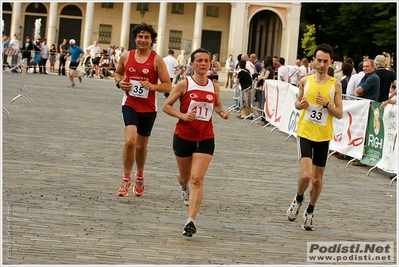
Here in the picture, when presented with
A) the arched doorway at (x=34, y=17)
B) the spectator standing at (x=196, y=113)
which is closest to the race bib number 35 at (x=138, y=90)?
the spectator standing at (x=196, y=113)

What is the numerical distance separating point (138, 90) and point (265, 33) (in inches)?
2866

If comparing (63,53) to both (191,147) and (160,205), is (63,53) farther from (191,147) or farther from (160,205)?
(191,147)

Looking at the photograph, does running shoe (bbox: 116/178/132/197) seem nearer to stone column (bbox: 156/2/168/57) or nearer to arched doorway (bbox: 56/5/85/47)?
stone column (bbox: 156/2/168/57)

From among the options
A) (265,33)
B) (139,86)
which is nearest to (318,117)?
(139,86)

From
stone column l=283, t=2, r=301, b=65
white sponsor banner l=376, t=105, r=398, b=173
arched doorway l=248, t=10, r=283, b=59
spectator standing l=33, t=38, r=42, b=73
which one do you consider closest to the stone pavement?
white sponsor banner l=376, t=105, r=398, b=173

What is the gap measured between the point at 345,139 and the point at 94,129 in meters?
5.43

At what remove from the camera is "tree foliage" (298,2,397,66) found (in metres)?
63.9

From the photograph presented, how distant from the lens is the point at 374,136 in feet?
51.5

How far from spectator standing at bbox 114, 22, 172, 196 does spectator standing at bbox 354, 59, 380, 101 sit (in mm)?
7225

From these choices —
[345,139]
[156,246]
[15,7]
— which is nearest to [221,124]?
[345,139]

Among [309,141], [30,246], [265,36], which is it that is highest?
[265,36]

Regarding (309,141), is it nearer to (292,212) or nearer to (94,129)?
(292,212)

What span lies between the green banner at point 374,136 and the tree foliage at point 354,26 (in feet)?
158

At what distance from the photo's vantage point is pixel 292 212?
995 cm
